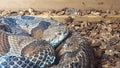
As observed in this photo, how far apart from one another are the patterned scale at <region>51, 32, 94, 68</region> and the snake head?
0.21 ft

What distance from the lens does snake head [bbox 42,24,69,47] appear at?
3.41 meters

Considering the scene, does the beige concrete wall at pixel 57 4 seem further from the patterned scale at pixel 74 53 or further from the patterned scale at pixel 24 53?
the patterned scale at pixel 24 53

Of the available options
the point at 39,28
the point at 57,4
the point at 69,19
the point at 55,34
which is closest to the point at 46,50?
the point at 55,34

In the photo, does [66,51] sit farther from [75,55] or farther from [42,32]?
[42,32]

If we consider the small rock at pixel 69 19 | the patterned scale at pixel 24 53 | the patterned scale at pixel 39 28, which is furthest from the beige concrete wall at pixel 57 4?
the patterned scale at pixel 24 53

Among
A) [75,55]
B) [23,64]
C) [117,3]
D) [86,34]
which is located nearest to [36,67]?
[23,64]

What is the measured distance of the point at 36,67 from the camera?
9.32 ft

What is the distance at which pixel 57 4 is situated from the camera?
14.2 feet

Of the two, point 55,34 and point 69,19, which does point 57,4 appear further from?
point 55,34

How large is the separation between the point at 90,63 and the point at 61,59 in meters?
0.27

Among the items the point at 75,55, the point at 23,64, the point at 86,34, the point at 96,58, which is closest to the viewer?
the point at 23,64

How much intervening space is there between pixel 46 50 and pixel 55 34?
0.54 meters

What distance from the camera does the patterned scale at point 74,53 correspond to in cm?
283

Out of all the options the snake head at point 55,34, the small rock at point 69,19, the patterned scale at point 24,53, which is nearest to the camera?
the patterned scale at point 24,53
